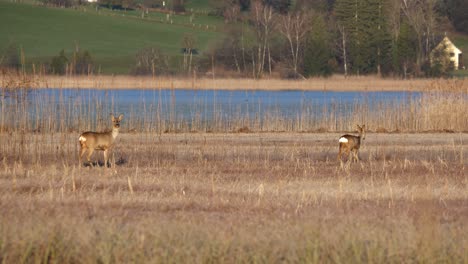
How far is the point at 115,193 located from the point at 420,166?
7.29 m

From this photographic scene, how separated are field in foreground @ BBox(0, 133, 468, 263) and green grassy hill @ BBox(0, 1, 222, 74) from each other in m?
63.4

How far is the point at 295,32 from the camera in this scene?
7456cm

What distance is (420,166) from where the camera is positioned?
1911cm

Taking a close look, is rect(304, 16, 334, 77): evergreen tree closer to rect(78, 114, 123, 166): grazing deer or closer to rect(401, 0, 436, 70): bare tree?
rect(401, 0, 436, 70): bare tree

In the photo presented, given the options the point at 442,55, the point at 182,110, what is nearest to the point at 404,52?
the point at 442,55

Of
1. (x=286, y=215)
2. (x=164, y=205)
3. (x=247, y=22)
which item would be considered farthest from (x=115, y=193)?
(x=247, y=22)

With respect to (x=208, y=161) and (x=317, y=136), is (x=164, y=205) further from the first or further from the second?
(x=317, y=136)

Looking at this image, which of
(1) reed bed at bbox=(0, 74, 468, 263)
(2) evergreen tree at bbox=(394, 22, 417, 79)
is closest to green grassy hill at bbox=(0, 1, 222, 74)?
(2) evergreen tree at bbox=(394, 22, 417, 79)

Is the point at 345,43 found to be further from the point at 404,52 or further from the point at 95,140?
the point at 95,140

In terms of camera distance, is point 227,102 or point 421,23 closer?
point 227,102

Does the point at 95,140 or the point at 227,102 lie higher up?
the point at 95,140

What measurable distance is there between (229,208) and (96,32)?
285 ft

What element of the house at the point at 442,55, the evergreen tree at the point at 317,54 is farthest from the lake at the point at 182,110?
the house at the point at 442,55

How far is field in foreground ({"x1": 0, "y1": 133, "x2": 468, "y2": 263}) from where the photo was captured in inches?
402
